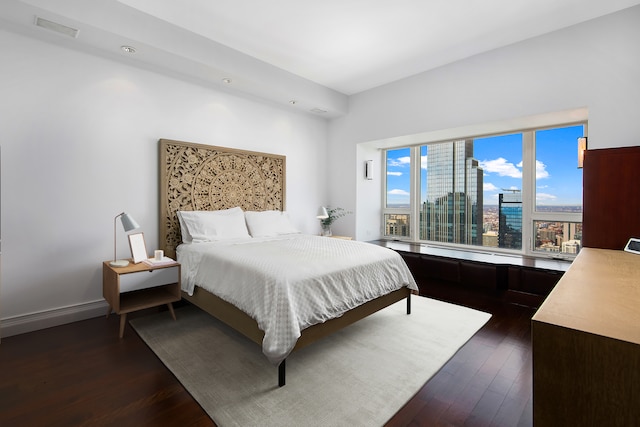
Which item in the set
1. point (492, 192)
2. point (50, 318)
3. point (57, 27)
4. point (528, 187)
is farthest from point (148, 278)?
point (528, 187)

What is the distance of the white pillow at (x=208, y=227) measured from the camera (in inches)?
132

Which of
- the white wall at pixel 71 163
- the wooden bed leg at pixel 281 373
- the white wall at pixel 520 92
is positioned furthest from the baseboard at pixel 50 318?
the white wall at pixel 520 92

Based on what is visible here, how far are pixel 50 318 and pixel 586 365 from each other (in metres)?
3.76

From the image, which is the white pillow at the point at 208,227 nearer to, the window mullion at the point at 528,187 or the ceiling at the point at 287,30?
the ceiling at the point at 287,30

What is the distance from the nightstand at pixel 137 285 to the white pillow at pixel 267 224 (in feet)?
3.83

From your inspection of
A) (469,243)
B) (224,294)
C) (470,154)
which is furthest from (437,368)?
(470,154)

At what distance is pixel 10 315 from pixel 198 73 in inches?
116

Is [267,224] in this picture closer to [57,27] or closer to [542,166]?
[57,27]

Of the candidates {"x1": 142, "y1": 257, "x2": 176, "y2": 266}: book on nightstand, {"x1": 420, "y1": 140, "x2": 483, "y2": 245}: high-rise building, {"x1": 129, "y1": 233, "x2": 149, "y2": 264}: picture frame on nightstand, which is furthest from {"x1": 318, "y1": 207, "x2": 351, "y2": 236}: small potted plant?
{"x1": 129, "y1": 233, "x2": 149, "y2": 264}: picture frame on nightstand

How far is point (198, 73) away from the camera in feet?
11.6

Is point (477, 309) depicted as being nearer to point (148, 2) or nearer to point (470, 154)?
point (470, 154)

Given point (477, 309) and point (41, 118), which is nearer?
point (41, 118)

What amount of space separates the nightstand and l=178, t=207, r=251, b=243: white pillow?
1.75ft

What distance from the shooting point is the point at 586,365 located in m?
0.76
